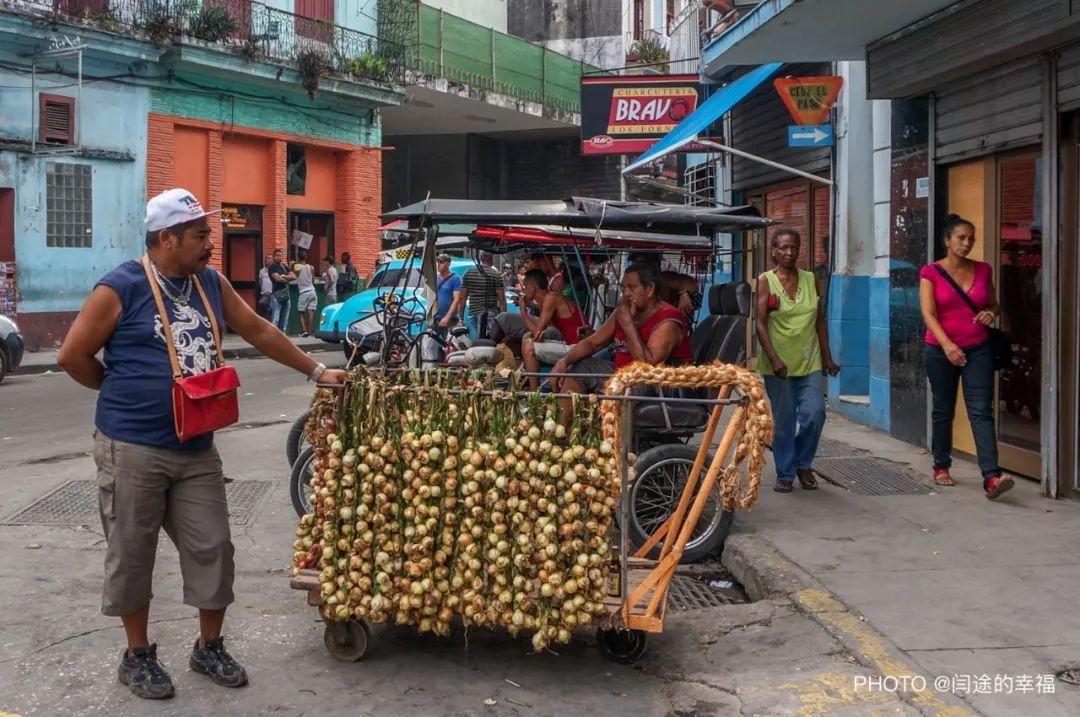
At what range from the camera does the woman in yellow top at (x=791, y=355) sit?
7.88m

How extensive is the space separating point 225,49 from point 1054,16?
1915 centimetres

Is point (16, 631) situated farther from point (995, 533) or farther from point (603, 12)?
point (603, 12)

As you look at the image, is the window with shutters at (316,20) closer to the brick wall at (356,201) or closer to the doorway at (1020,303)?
the brick wall at (356,201)

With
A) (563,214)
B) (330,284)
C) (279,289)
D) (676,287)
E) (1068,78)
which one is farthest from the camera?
(330,284)

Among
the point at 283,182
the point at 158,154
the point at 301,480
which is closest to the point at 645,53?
the point at 283,182

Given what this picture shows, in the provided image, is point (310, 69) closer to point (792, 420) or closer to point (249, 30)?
point (249, 30)

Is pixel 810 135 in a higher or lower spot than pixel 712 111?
lower

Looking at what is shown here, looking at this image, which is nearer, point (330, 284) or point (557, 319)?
point (557, 319)

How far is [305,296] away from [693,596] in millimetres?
20212

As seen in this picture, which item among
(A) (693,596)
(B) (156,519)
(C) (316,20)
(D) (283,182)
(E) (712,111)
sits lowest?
(A) (693,596)

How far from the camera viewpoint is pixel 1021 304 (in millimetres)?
8320

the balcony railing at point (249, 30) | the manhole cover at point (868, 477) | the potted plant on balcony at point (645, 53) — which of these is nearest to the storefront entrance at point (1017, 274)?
the manhole cover at point (868, 477)

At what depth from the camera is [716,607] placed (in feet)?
18.6

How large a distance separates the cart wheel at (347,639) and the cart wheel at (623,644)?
96 cm
